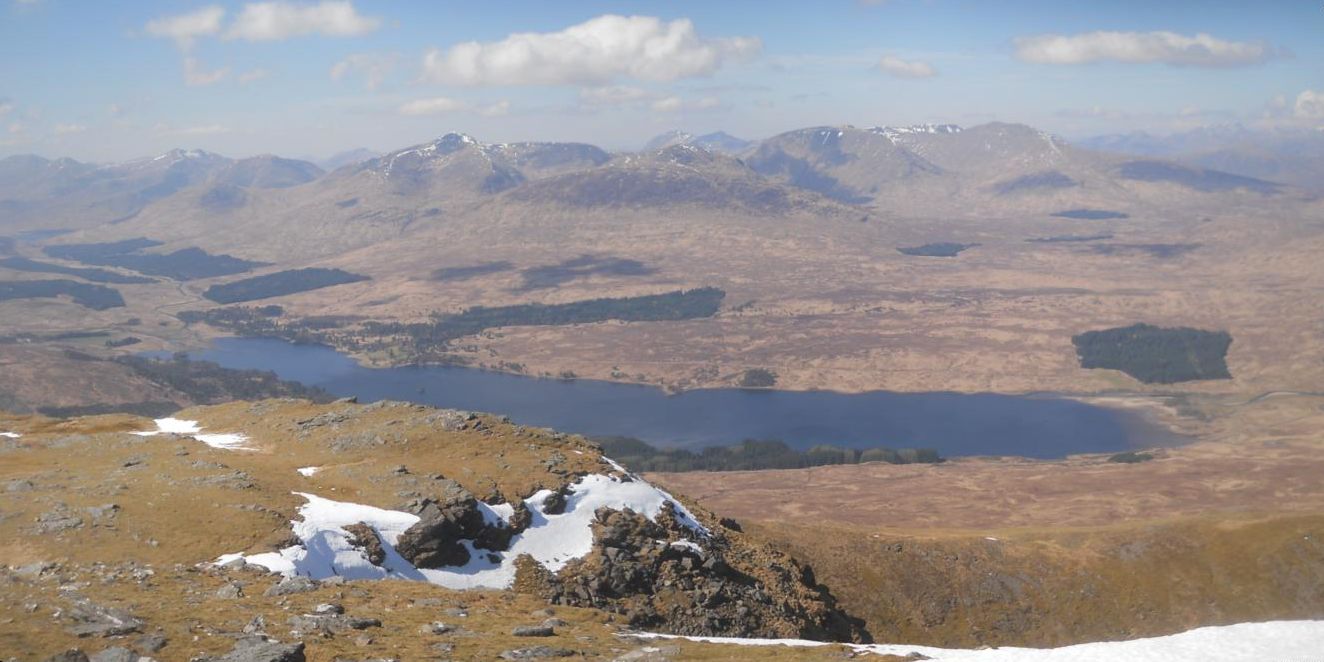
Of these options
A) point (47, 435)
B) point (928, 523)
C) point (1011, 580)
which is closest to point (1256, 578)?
point (1011, 580)

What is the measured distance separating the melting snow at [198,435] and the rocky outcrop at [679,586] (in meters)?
30.7

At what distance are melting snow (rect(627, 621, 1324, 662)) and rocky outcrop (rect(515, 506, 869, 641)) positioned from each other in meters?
8.43

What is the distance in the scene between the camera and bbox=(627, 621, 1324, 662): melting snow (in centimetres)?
3688

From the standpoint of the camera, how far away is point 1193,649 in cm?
3803

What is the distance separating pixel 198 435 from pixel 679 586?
43.8m

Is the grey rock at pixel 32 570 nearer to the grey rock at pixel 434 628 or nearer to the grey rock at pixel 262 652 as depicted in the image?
the grey rock at pixel 262 652

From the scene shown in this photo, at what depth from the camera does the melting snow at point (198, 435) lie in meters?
67.8

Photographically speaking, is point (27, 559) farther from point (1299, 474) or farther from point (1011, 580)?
point (1299, 474)

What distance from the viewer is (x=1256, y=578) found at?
7369cm

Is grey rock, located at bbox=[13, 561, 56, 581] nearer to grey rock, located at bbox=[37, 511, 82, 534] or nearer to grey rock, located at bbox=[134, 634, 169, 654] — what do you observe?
grey rock, located at bbox=[37, 511, 82, 534]

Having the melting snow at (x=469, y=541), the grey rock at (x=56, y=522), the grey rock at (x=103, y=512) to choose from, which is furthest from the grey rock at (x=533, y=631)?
the grey rock at (x=56, y=522)

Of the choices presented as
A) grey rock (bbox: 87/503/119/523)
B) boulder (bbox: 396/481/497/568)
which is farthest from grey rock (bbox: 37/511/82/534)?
boulder (bbox: 396/481/497/568)

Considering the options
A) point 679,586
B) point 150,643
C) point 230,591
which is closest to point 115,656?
point 150,643

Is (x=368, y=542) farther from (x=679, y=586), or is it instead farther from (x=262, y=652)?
(x=262, y=652)
